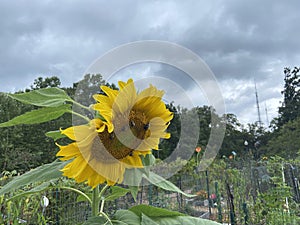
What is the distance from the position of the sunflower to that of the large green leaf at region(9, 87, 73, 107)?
0.14 ft

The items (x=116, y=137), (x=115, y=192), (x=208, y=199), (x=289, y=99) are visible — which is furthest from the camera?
(x=289, y=99)

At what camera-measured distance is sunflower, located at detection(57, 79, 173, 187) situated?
0.36m

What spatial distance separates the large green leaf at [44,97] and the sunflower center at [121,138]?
0.06 metres

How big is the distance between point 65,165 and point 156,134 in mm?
110

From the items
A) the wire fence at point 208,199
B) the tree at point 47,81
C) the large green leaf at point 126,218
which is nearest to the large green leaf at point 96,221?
the large green leaf at point 126,218

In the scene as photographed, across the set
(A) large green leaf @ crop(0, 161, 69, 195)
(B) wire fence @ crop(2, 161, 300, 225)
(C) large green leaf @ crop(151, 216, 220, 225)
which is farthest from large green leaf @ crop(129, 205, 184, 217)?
(B) wire fence @ crop(2, 161, 300, 225)

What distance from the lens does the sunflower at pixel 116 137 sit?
0.36 m

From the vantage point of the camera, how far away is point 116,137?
0.36 meters

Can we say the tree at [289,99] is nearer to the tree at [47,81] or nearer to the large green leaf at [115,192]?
the tree at [47,81]

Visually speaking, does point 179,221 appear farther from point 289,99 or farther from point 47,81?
point 289,99

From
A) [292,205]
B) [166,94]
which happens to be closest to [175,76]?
[166,94]

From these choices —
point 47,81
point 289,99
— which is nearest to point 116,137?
point 47,81

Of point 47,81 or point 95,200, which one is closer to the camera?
point 95,200

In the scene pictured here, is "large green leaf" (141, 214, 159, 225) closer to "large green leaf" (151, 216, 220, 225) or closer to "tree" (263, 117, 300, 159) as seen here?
"large green leaf" (151, 216, 220, 225)
